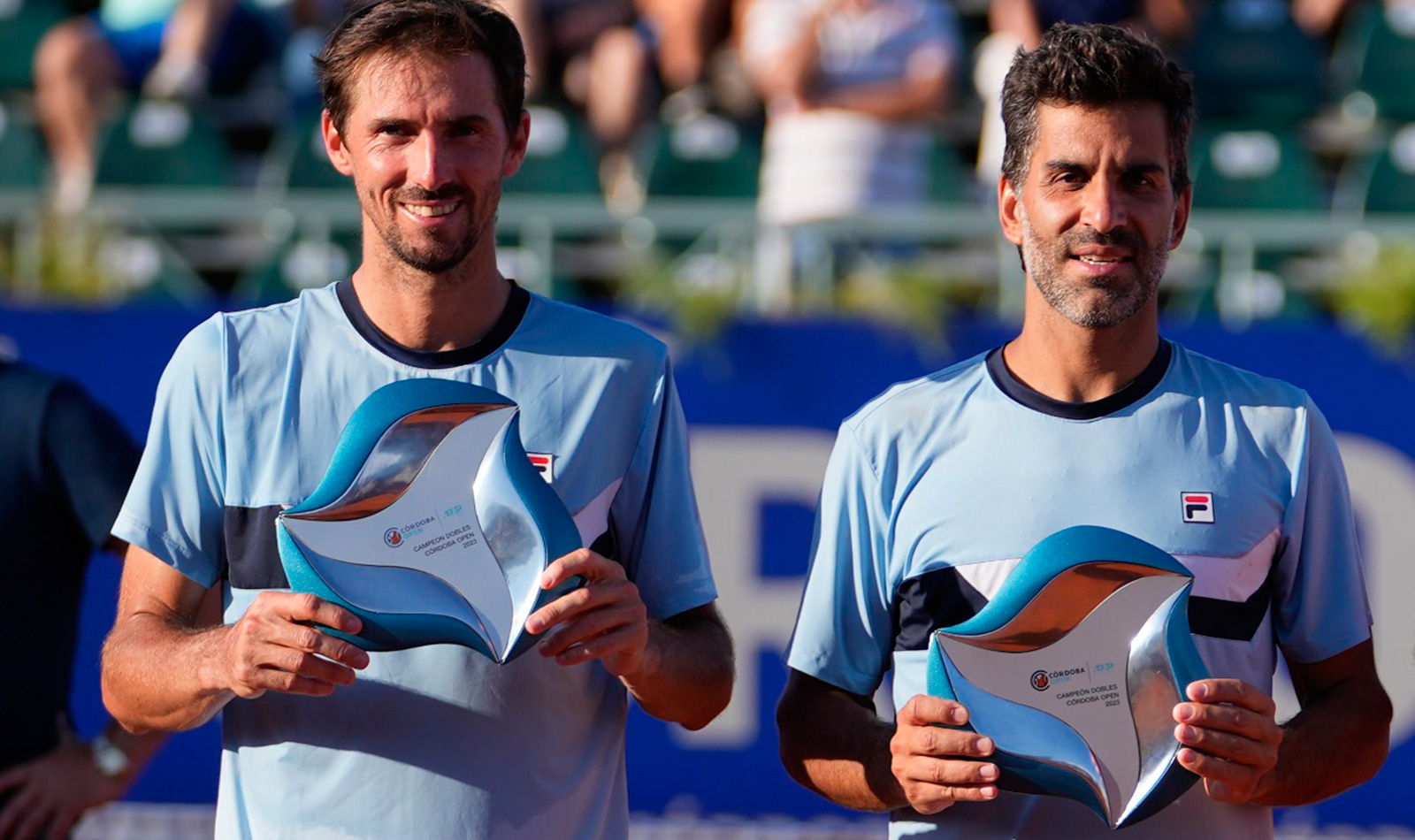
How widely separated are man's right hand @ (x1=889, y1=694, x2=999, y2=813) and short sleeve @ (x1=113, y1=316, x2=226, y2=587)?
3.31 feet

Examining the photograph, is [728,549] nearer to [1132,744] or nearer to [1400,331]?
[1400,331]

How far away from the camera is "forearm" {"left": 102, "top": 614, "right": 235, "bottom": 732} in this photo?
7.84 feet

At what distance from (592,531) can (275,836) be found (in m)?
0.60

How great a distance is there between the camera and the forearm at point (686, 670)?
247 centimetres

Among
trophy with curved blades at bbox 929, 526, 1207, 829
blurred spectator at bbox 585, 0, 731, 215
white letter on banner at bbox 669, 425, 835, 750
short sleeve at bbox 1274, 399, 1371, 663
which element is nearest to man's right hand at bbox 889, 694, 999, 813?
trophy with curved blades at bbox 929, 526, 1207, 829

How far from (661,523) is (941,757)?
57 centimetres

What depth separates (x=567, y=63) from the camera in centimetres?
710

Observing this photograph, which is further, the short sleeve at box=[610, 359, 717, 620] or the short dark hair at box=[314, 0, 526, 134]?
the short sleeve at box=[610, 359, 717, 620]

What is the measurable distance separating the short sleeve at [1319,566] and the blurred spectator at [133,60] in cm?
521

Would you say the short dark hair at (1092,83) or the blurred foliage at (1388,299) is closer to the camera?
the short dark hair at (1092,83)

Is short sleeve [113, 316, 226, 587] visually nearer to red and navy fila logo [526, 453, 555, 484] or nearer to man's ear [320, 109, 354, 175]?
man's ear [320, 109, 354, 175]

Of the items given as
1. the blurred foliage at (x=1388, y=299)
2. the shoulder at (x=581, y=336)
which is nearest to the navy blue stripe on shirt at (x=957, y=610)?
the shoulder at (x=581, y=336)

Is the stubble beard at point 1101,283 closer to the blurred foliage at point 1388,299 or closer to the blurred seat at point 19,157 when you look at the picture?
the blurred foliage at point 1388,299

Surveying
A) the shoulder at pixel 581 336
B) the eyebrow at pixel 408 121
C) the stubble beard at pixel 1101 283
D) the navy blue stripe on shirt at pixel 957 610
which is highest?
the eyebrow at pixel 408 121
